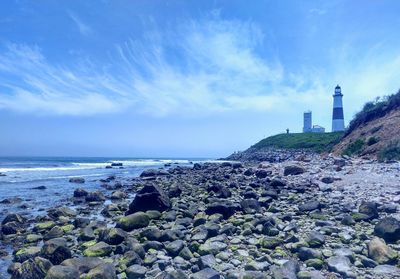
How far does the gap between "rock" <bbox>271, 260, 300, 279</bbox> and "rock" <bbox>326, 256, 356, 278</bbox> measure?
66cm

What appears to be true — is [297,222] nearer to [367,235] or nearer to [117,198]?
[367,235]

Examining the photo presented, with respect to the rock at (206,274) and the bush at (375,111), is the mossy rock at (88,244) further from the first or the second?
the bush at (375,111)

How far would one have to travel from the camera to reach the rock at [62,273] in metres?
5.64

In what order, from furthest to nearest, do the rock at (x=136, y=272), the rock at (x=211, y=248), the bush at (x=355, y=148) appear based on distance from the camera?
the bush at (x=355, y=148) → the rock at (x=211, y=248) → the rock at (x=136, y=272)

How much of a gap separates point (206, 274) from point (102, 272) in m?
1.83

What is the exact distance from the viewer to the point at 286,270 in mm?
5727

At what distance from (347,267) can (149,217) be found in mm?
6257

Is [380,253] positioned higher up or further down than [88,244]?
higher up

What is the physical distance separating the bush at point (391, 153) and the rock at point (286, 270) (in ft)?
60.9

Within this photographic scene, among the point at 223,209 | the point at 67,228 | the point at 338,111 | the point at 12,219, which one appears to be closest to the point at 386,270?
the point at 223,209

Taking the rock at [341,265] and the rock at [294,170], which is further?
the rock at [294,170]

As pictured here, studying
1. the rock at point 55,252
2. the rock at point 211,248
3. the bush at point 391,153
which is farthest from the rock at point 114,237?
the bush at point 391,153

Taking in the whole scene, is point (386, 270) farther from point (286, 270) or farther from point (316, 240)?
point (286, 270)

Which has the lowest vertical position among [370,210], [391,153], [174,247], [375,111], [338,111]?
[174,247]
